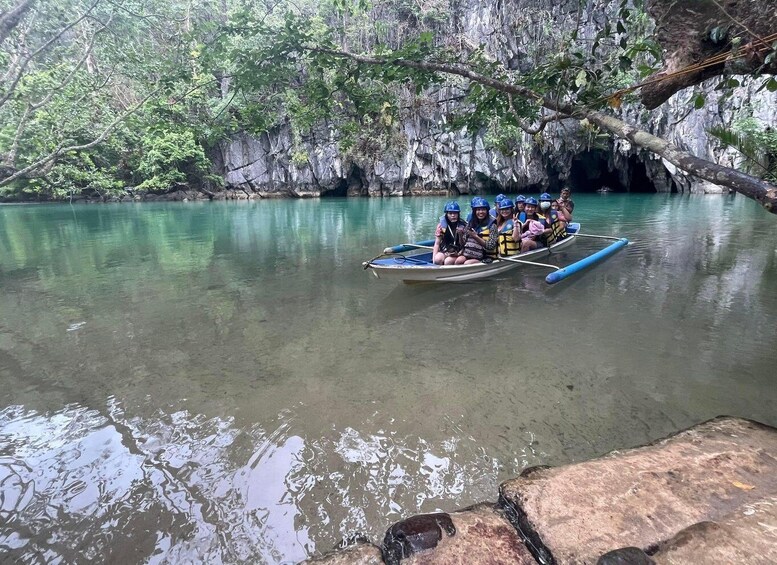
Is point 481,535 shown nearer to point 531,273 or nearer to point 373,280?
point 373,280

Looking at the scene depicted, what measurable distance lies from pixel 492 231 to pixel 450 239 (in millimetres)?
674

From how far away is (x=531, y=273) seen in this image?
7.20 meters

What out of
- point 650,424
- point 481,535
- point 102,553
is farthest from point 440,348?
point 102,553

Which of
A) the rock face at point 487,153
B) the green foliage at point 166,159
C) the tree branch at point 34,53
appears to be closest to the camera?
the tree branch at point 34,53

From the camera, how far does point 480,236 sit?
22.5ft

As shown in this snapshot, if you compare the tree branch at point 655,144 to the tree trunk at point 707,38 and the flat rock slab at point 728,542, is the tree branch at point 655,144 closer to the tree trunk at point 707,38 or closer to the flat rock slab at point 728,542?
the tree trunk at point 707,38

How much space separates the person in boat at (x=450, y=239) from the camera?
21.0ft

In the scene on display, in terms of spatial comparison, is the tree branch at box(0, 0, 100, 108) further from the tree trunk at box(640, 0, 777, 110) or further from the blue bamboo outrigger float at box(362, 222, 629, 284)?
the tree trunk at box(640, 0, 777, 110)

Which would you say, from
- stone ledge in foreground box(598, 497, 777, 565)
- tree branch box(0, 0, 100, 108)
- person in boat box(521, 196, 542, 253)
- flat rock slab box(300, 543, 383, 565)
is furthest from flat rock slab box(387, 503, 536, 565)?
tree branch box(0, 0, 100, 108)

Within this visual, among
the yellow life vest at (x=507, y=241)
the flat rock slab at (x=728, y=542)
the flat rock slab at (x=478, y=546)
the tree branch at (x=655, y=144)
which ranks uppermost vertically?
the tree branch at (x=655, y=144)

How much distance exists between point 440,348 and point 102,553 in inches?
119

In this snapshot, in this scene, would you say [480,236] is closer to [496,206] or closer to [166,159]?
[496,206]

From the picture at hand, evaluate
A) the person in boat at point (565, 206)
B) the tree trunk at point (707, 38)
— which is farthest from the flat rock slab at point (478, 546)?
the person in boat at point (565, 206)

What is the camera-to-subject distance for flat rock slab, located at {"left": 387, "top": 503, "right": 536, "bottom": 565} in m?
1.63
